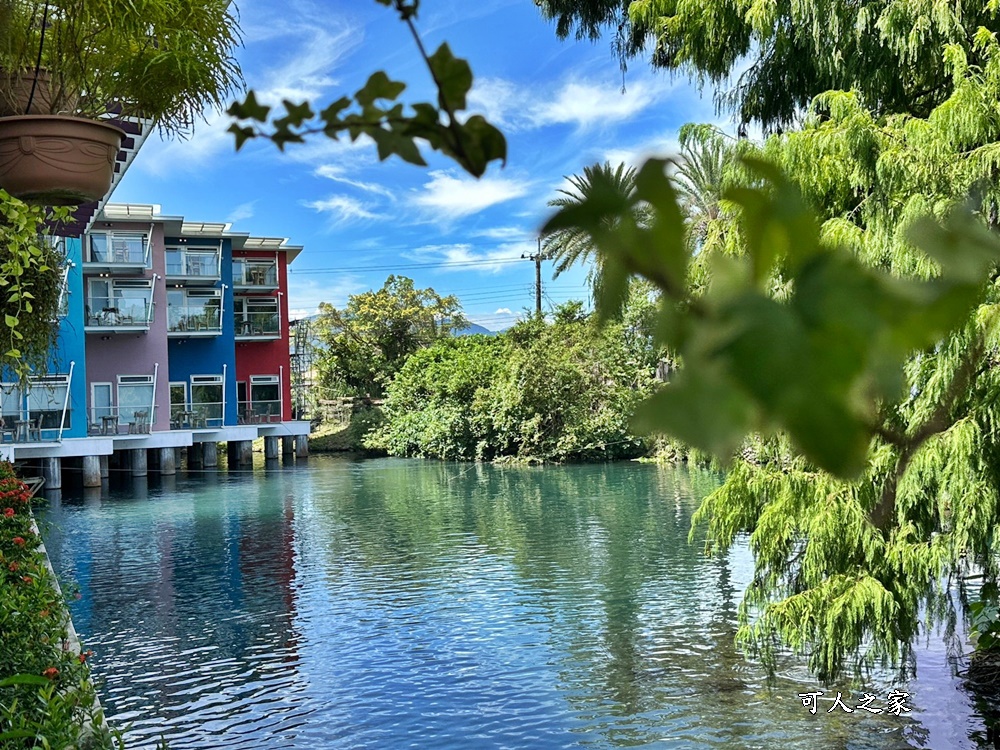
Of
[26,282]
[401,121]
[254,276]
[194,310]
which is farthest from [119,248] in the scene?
[401,121]

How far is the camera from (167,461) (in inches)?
1093

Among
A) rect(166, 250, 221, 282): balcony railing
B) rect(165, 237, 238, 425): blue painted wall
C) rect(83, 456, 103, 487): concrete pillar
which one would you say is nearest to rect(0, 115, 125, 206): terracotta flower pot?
rect(83, 456, 103, 487): concrete pillar

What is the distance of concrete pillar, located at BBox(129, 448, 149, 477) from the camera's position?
1062 inches

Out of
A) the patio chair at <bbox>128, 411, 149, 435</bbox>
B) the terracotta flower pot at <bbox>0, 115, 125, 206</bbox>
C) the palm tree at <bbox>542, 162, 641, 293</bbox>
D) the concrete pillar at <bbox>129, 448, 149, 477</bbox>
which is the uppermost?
the terracotta flower pot at <bbox>0, 115, 125, 206</bbox>

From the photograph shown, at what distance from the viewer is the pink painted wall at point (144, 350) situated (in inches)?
1081

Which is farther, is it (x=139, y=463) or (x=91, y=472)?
(x=139, y=463)

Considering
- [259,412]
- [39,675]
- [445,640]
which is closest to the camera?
[39,675]

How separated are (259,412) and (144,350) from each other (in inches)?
207

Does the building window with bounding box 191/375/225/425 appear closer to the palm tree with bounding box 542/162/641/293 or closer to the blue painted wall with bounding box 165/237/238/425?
the blue painted wall with bounding box 165/237/238/425

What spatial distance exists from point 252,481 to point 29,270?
20.7 meters

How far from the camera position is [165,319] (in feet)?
93.0

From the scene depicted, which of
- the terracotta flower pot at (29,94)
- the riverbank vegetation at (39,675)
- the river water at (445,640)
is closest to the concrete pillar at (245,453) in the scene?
the river water at (445,640)

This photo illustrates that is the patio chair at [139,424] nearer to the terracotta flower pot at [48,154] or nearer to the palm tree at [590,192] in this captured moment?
the terracotta flower pot at [48,154]

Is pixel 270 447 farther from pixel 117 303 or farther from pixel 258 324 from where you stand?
pixel 117 303
